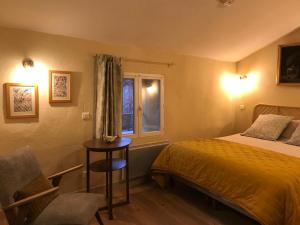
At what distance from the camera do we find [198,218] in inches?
101

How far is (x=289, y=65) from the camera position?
A: 384 centimetres

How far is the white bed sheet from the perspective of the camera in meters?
2.89

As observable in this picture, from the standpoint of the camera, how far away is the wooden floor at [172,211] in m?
2.50

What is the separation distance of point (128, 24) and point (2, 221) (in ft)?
7.39

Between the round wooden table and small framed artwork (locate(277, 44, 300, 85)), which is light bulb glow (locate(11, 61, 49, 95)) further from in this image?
small framed artwork (locate(277, 44, 300, 85))

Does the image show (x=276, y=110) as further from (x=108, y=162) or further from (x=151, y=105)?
(x=108, y=162)

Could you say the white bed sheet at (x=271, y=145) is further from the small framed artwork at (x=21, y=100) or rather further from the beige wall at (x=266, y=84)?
the small framed artwork at (x=21, y=100)

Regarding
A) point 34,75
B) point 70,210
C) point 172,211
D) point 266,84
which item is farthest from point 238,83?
point 70,210

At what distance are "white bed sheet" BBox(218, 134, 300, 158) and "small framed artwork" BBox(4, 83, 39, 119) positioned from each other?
2.63 m

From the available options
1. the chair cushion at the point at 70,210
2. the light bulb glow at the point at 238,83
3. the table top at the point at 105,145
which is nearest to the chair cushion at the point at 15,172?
the chair cushion at the point at 70,210

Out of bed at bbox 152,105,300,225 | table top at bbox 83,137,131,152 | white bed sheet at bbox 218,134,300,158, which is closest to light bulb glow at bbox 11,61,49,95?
table top at bbox 83,137,131,152

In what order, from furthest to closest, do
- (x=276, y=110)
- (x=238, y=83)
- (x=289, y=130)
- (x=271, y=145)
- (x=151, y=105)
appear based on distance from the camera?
1. (x=238, y=83)
2. (x=276, y=110)
3. (x=151, y=105)
4. (x=289, y=130)
5. (x=271, y=145)

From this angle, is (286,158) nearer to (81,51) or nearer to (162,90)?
(162,90)

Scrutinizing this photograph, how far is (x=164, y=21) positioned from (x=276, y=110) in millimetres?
2535
